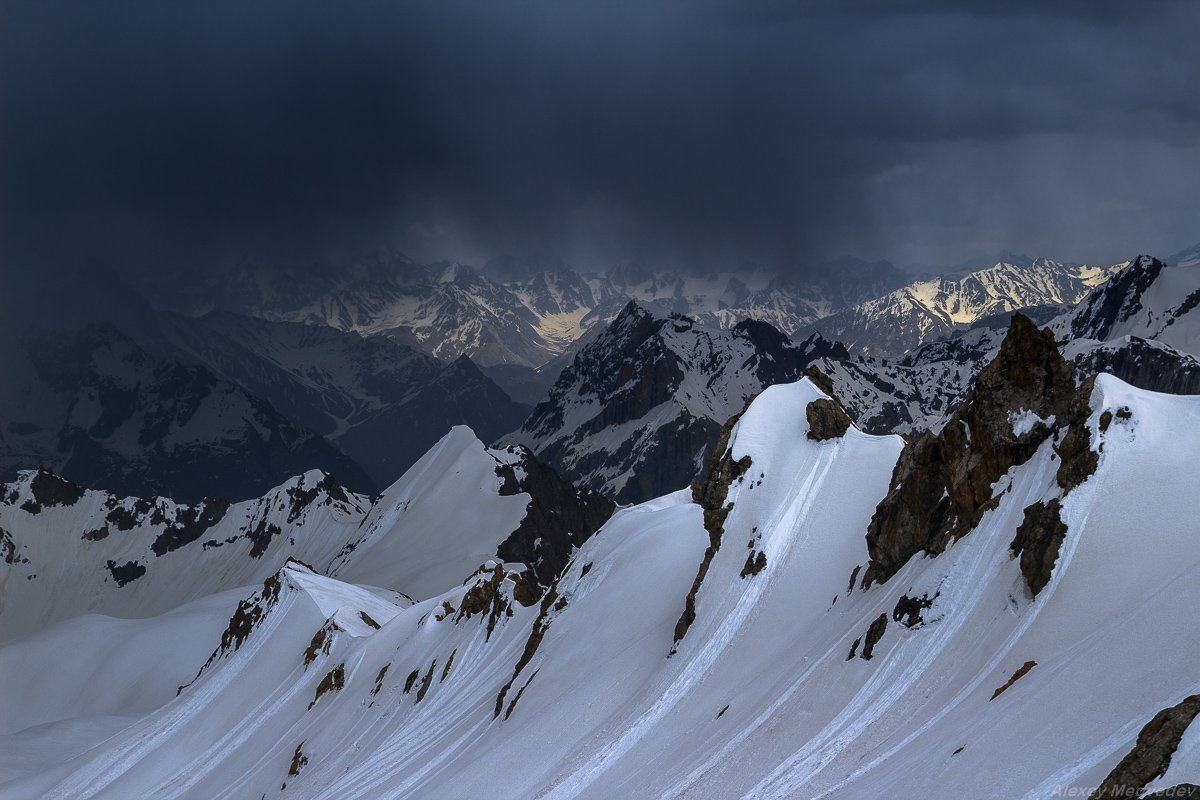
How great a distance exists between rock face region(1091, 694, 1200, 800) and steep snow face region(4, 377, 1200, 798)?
1.68 ft

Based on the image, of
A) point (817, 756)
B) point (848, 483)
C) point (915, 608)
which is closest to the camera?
point (817, 756)

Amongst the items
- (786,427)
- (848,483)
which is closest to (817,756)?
(848,483)

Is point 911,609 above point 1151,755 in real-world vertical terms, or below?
above

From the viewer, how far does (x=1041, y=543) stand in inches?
2035

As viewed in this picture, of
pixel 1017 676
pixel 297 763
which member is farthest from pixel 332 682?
pixel 1017 676

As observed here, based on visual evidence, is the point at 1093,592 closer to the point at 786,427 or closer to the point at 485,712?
the point at 786,427

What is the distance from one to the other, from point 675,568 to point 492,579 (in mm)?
32843

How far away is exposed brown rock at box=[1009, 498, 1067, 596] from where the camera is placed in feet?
167

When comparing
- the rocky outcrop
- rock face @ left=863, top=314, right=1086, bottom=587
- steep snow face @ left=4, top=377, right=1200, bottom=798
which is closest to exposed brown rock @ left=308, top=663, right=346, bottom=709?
steep snow face @ left=4, top=377, right=1200, bottom=798

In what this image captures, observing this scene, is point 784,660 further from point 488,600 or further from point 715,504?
point 488,600

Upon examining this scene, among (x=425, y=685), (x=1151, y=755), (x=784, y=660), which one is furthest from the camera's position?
(x=425, y=685)

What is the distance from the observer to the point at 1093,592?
1909 inches

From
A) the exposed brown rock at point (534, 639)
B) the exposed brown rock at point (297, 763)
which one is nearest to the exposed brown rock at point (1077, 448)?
the exposed brown rock at point (534, 639)

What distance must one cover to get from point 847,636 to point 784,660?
5280mm
